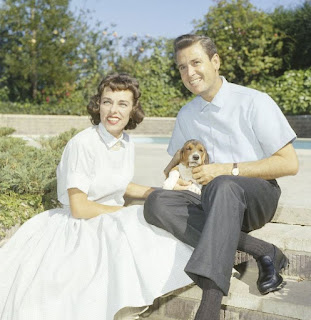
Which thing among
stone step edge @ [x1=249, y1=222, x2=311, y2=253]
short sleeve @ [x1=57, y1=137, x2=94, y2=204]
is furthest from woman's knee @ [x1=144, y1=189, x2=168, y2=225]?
stone step edge @ [x1=249, y1=222, x2=311, y2=253]

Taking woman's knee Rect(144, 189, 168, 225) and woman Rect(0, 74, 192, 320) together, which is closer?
woman Rect(0, 74, 192, 320)

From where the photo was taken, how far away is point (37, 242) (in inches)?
117

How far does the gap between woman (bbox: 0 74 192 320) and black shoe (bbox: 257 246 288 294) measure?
403 mm

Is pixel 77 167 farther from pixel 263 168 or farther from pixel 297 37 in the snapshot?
pixel 297 37

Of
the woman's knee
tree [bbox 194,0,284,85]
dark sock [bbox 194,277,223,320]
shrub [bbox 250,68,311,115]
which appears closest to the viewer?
dark sock [bbox 194,277,223,320]

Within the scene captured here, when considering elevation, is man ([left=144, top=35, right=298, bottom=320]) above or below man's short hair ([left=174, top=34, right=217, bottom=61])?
below

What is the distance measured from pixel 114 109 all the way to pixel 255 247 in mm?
1211

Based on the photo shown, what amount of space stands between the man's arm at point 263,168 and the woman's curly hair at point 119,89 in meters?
0.61

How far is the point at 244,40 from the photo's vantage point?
56.7 ft

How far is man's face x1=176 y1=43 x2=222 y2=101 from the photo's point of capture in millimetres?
3145

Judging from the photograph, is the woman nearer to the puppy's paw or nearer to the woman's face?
the woman's face

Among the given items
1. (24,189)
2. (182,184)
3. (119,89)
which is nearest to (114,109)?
(119,89)

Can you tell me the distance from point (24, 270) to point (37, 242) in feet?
0.73

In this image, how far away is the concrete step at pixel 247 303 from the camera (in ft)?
8.36
